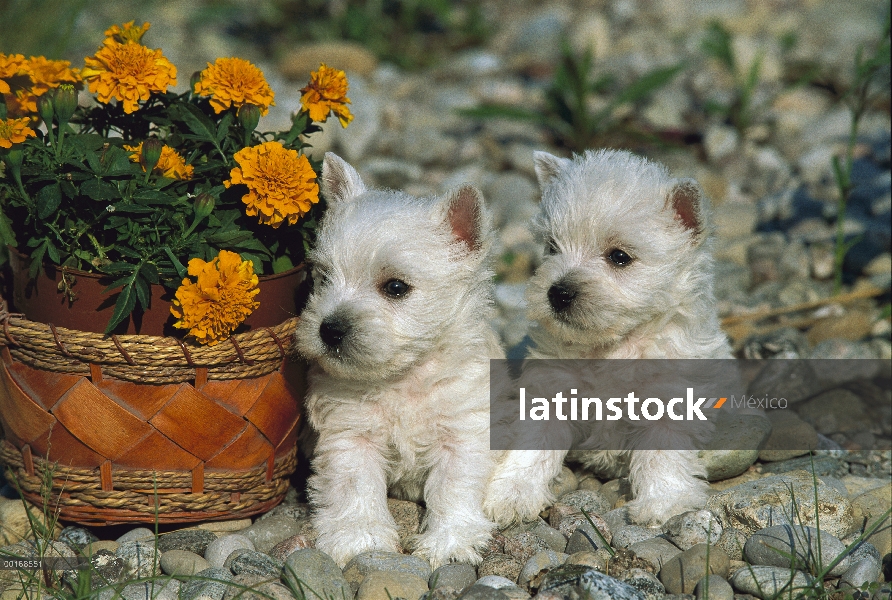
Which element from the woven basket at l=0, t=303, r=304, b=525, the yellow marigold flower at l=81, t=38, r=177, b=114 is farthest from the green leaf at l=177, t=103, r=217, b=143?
the woven basket at l=0, t=303, r=304, b=525

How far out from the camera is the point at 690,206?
4391 millimetres

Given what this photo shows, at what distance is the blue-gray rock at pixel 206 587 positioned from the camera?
147 inches

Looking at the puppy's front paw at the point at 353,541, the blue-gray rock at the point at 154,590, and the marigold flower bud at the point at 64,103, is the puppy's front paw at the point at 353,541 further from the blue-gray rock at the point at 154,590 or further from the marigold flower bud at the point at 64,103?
the marigold flower bud at the point at 64,103

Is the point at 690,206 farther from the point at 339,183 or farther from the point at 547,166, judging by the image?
the point at 339,183

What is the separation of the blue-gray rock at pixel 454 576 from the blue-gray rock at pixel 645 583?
0.66 meters

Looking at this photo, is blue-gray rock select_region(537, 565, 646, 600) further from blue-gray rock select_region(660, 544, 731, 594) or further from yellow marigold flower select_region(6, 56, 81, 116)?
yellow marigold flower select_region(6, 56, 81, 116)

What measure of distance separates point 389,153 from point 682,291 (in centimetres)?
564

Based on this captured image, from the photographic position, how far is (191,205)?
159 inches

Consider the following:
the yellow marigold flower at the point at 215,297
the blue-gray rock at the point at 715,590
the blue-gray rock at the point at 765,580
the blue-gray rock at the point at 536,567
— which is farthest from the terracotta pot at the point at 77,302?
A: the blue-gray rock at the point at 765,580

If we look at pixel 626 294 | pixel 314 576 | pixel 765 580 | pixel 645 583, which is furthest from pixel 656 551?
pixel 314 576

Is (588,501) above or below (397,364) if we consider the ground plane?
below

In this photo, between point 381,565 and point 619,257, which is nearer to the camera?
point 381,565

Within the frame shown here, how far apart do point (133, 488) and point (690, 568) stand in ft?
8.27

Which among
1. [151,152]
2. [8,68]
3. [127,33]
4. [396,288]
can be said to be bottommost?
[396,288]
